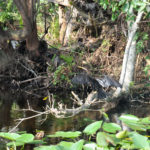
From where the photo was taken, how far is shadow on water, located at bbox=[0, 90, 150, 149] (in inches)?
147

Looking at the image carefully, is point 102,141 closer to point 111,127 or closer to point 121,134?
point 121,134

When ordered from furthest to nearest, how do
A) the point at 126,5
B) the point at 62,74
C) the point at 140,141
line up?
the point at 62,74, the point at 126,5, the point at 140,141

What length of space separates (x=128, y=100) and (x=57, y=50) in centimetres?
307

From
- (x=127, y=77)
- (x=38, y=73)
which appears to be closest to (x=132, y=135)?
(x=127, y=77)

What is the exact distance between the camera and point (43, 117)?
4352mm

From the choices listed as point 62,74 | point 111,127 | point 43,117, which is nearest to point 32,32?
point 62,74

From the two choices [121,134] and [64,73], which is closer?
[121,134]

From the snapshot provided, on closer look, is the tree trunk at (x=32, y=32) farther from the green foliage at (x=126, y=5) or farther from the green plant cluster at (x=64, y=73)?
the green foliage at (x=126, y=5)

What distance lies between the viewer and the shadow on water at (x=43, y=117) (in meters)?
3.74

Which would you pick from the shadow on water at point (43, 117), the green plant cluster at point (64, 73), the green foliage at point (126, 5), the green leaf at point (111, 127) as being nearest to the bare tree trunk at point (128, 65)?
the shadow on water at point (43, 117)

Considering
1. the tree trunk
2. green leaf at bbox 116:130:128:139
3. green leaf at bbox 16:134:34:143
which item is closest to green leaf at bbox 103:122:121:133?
green leaf at bbox 116:130:128:139

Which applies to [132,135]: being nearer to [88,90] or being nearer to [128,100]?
[128,100]

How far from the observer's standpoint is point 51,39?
31.5 feet

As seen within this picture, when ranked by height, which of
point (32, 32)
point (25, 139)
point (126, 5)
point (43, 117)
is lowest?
point (43, 117)
